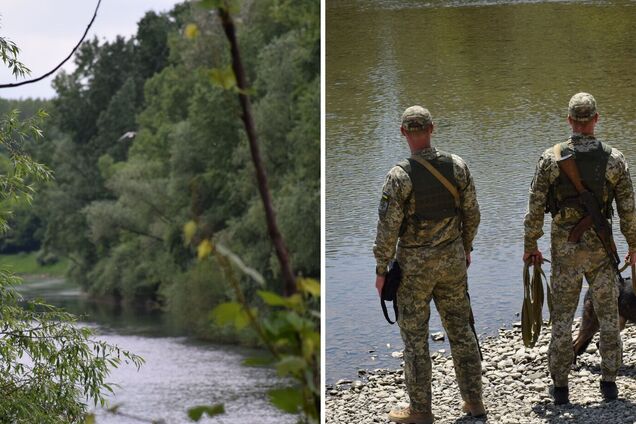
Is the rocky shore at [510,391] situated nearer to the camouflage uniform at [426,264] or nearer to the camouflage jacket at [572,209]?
the camouflage uniform at [426,264]

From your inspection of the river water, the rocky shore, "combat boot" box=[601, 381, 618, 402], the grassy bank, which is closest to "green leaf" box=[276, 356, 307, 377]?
the rocky shore

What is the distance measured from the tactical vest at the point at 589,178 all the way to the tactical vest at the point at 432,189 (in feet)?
1.33

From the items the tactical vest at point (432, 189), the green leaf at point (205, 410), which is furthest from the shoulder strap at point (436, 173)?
the green leaf at point (205, 410)

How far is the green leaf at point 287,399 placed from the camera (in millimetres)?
796

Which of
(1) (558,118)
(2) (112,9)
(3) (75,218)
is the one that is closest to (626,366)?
(1) (558,118)

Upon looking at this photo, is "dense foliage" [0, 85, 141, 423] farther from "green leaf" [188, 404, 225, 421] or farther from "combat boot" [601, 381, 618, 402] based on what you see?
"green leaf" [188, 404, 225, 421]

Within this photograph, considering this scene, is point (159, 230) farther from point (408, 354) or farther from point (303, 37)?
point (408, 354)

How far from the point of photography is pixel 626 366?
4715 mm

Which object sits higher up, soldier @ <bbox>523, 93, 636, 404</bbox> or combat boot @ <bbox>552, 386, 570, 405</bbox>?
soldier @ <bbox>523, 93, 636, 404</bbox>

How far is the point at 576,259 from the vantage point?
4.09 meters

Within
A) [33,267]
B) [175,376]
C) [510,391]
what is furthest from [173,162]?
[510,391]

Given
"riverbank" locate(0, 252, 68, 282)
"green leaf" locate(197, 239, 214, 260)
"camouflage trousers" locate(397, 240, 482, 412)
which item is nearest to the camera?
"green leaf" locate(197, 239, 214, 260)

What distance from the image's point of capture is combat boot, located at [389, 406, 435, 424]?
4141 millimetres

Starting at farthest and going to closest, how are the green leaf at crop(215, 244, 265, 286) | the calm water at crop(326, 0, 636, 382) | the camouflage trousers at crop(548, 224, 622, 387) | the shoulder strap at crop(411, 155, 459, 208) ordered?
1. the calm water at crop(326, 0, 636, 382)
2. the camouflage trousers at crop(548, 224, 622, 387)
3. the shoulder strap at crop(411, 155, 459, 208)
4. the green leaf at crop(215, 244, 265, 286)
